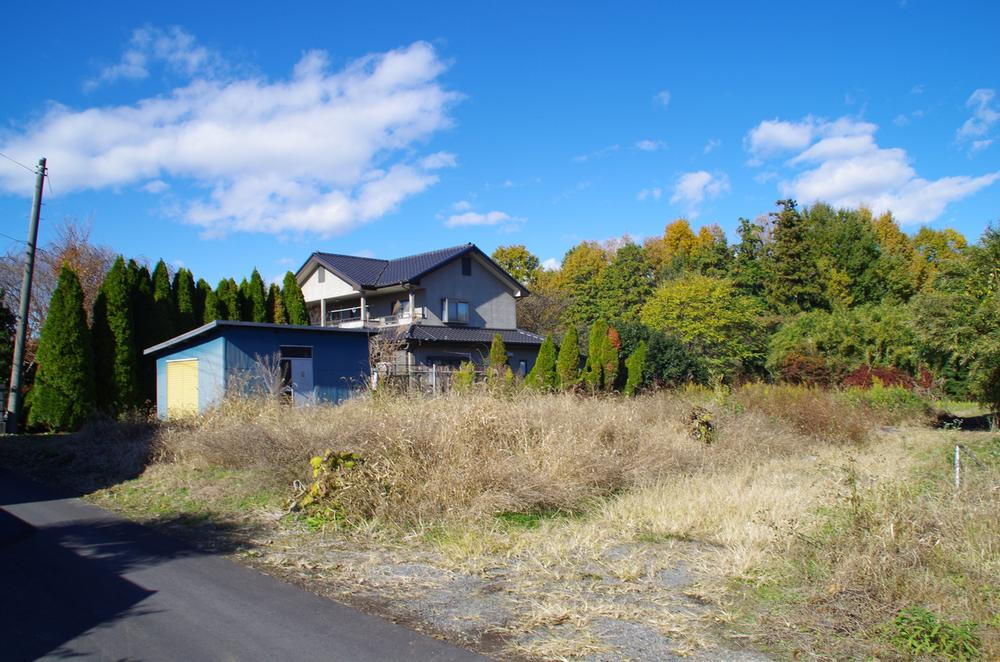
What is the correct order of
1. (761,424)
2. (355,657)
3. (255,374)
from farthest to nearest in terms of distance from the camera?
(255,374) → (761,424) → (355,657)

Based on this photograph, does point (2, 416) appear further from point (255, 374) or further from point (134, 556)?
point (134, 556)

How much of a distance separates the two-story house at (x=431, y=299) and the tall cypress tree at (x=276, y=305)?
5782mm

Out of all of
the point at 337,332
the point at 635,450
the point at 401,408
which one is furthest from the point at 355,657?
the point at 337,332

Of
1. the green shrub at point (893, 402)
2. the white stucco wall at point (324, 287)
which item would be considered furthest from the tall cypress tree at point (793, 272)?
the white stucco wall at point (324, 287)

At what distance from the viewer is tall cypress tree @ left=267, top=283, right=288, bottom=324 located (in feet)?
96.8

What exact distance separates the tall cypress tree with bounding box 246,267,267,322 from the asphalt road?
21460mm

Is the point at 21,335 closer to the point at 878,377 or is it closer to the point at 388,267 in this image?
the point at 388,267

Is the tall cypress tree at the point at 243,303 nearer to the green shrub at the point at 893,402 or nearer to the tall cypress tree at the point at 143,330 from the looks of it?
the tall cypress tree at the point at 143,330

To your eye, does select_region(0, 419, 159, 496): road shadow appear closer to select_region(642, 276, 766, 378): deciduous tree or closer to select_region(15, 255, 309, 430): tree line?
select_region(15, 255, 309, 430): tree line

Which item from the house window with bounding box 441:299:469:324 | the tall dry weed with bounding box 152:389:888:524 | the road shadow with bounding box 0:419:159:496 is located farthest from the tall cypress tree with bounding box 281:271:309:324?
the tall dry weed with bounding box 152:389:888:524

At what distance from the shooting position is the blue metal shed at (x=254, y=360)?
18609 mm

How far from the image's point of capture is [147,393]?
22312mm

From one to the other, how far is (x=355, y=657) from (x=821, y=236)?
50008 mm

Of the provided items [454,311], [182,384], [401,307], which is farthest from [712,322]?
[182,384]
